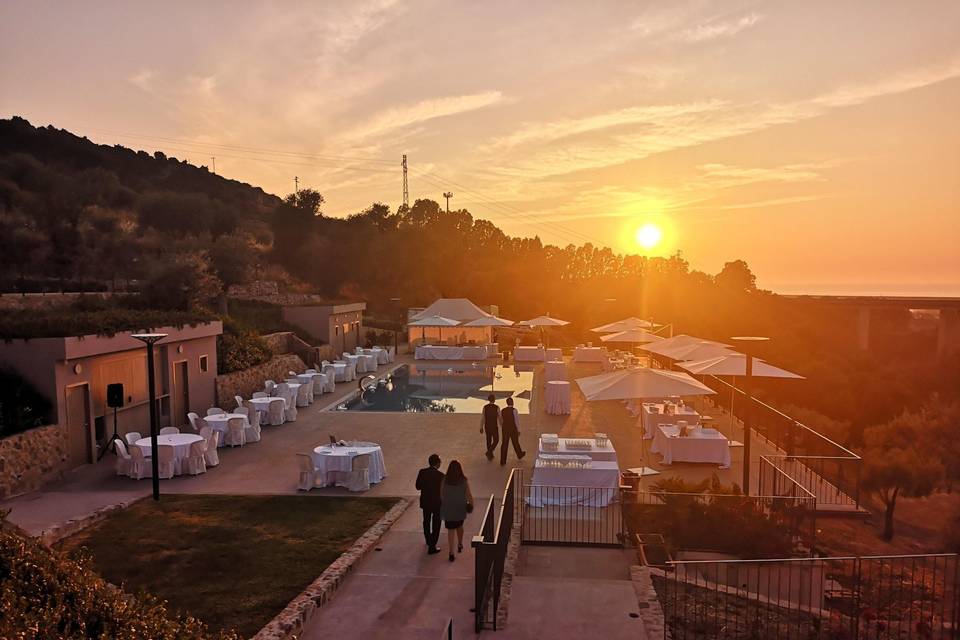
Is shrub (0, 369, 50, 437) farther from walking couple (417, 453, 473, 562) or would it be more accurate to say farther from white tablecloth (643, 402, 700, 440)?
white tablecloth (643, 402, 700, 440)

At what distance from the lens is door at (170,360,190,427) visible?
17.1 metres

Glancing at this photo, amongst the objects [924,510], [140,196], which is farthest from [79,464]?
[140,196]

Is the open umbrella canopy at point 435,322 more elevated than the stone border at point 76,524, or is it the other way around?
the open umbrella canopy at point 435,322

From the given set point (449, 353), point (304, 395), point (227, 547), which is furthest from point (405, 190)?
point (227, 547)

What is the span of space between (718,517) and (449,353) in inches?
942

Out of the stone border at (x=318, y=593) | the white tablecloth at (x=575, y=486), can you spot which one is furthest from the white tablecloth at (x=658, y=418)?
the stone border at (x=318, y=593)

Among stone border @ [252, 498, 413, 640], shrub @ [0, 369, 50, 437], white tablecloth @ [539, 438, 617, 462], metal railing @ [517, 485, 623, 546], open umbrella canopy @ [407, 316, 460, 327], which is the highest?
open umbrella canopy @ [407, 316, 460, 327]

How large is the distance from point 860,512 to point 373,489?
28.5 feet

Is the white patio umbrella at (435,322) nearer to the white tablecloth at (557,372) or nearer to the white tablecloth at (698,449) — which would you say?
the white tablecloth at (557,372)

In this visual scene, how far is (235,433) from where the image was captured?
15273mm

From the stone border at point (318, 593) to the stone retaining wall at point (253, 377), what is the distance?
462 inches

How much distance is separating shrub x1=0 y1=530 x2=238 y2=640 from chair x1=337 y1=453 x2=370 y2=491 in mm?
7061

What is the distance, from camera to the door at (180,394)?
17.1 meters

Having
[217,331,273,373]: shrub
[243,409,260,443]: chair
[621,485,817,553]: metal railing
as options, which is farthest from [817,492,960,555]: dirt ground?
[217,331,273,373]: shrub
